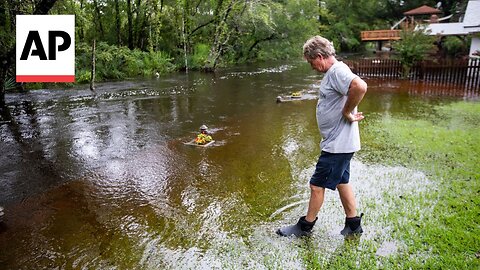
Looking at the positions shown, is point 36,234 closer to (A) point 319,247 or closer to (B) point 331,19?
(A) point 319,247

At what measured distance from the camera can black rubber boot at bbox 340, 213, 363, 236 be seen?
11.2 feet

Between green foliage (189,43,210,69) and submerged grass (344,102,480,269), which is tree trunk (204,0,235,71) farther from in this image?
submerged grass (344,102,480,269)

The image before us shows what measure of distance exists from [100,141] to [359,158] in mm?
4885

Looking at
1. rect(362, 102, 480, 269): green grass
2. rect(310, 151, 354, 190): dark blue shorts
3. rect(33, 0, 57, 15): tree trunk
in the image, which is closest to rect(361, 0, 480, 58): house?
rect(362, 102, 480, 269): green grass

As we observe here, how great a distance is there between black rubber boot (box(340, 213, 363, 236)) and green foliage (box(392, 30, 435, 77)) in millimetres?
14674

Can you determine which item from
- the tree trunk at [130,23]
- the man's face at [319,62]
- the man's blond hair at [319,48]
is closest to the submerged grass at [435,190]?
the man's face at [319,62]

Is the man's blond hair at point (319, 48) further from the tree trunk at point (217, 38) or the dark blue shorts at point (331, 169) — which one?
the tree trunk at point (217, 38)

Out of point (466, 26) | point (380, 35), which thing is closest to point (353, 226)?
point (466, 26)

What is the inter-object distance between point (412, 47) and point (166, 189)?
48.2 feet

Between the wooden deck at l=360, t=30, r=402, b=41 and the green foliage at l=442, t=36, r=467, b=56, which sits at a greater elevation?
the wooden deck at l=360, t=30, r=402, b=41

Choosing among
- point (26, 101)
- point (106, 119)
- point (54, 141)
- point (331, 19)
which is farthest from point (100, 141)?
point (331, 19)

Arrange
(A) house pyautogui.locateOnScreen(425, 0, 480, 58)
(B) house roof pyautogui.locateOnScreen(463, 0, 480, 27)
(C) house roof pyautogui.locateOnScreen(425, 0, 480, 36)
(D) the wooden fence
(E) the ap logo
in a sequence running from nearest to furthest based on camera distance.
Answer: (E) the ap logo, (D) the wooden fence, (A) house pyautogui.locateOnScreen(425, 0, 480, 58), (C) house roof pyautogui.locateOnScreen(425, 0, 480, 36), (B) house roof pyautogui.locateOnScreen(463, 0, 480, 27)

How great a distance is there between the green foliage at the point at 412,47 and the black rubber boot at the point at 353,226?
48.1 feet

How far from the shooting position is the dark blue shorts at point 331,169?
127 inches
